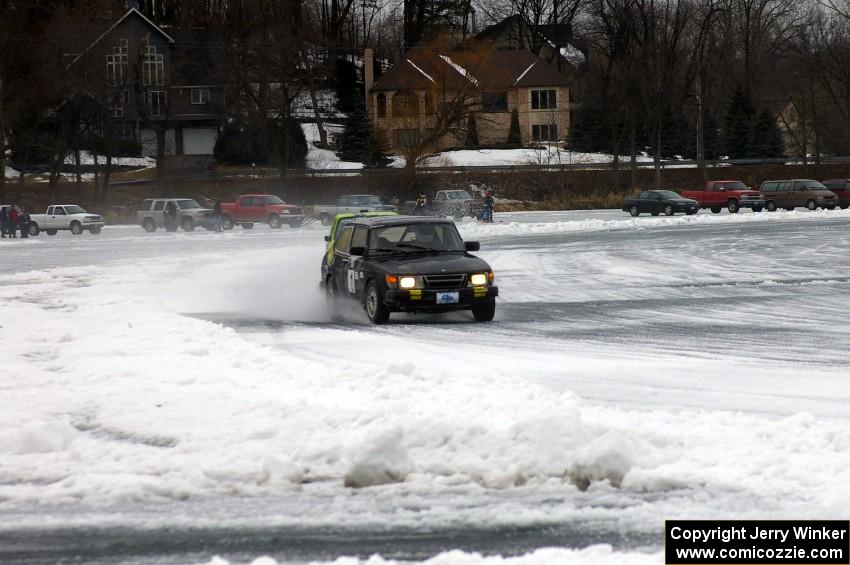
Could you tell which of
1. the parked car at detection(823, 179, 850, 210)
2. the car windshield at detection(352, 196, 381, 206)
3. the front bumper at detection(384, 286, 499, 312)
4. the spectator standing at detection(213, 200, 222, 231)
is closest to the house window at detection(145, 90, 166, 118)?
the spectator standing at detection(213, 200, 222, 231)

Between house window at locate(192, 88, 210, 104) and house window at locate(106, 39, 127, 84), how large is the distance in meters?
6.31

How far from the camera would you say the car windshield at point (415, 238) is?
1722 centimetres

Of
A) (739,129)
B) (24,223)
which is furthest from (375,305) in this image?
(739,129)

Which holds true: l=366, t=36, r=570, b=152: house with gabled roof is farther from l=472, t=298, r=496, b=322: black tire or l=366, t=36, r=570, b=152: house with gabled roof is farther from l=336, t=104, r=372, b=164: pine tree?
l=472, t=298, r=496, b=322: black tire

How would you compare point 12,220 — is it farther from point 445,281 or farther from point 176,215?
point 445,281

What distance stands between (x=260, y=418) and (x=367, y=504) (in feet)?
7.51

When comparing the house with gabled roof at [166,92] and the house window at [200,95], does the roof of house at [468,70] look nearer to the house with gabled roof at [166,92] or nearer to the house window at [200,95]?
the house window at [200,95]

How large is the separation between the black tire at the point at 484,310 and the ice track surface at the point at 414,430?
1.07 feet

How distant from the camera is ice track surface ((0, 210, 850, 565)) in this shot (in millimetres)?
6121

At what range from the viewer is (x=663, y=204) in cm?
5688

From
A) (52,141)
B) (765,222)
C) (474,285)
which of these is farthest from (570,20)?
(474,285)

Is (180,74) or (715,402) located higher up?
(180,74)

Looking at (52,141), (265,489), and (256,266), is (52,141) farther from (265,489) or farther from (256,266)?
(265,489)

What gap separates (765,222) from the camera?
47188 mm
